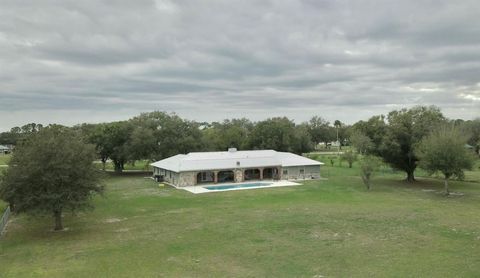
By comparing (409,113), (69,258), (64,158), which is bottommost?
(69,258)

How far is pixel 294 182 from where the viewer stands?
146ft

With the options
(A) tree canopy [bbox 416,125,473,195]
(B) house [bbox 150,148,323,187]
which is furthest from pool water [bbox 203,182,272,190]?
(A) tree canopy [bbox 416,125,473,195]

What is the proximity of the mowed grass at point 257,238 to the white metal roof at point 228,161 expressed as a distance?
9163 millimetres

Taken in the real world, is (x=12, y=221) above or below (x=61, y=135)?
below

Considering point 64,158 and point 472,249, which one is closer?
point 472,249

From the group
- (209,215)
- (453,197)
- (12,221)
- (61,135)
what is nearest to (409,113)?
(453,197)

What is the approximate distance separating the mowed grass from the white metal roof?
916cm

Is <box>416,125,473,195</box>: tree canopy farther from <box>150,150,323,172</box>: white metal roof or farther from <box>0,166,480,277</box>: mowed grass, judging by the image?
<box>150,150,323,172</box>: white metal roof

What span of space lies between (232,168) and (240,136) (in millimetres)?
21975

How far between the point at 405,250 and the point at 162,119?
139 ft

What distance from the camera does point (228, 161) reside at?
45312 millimetres

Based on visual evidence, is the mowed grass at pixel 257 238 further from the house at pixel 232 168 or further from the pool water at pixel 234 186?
the house at pixel 232 168

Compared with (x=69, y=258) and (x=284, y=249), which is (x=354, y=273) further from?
(x=69, y=258)

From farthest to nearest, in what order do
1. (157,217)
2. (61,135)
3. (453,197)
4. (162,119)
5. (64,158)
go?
1. (162,119)
2. (453,197)
3. (157,217)
4. (61,135)
5. (64,158)
